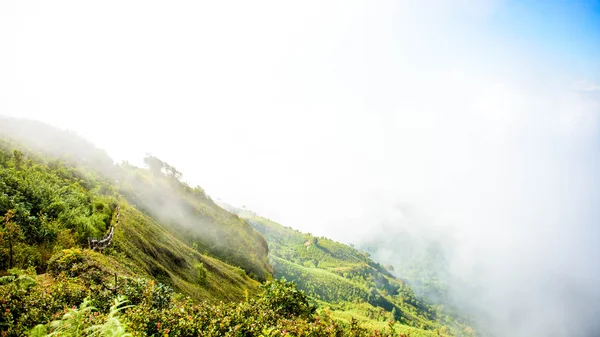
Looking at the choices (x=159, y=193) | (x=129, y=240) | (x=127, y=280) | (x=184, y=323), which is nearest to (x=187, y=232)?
(x=159, y=193)

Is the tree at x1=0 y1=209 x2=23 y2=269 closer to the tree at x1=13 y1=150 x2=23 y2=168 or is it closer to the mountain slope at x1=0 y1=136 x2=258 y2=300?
the mountain slope at x1=0 y1=136 x2=258 y2=300

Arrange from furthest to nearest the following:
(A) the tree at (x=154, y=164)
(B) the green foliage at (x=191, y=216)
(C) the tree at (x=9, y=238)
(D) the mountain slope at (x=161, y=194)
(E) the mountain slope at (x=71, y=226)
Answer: (A) the tree at (x=154, y=164) < (B) the green foliage at (x=191, y=216) < (D) the mountain slope at (x=161, y=194) < (E) the mountain slope at (x=71, y=226) < (C) the tree at (x=9, y=238)

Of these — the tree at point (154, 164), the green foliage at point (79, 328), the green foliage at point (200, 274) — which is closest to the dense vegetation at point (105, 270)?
the green foliage at point (79, 328)

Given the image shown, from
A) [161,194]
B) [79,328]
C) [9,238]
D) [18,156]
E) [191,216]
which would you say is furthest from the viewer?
[191,216]

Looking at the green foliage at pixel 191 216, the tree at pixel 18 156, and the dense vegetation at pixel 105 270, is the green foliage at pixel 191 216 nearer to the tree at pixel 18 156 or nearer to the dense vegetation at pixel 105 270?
the dense vegetation at pixel 105 270

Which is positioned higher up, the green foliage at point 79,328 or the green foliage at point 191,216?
the green foliage at point 79,328

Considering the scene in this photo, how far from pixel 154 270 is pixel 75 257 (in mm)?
11231

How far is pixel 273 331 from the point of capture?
32.0 feet

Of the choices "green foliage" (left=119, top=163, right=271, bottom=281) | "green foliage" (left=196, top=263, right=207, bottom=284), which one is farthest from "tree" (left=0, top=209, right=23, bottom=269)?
"green foliage" (left=119, top=163, right=271, bottom=281)

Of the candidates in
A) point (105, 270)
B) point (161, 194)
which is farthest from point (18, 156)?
point (161, 194)

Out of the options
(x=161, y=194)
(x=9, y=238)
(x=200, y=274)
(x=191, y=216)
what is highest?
(x=161, y=194)

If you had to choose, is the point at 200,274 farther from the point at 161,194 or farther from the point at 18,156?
the point at 161,194

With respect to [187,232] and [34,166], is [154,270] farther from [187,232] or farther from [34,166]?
[187,232]

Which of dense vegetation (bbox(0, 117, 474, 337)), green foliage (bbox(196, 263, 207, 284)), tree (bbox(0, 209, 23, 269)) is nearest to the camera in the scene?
dense vegetation (bbox(0, 117, 474, 337))
